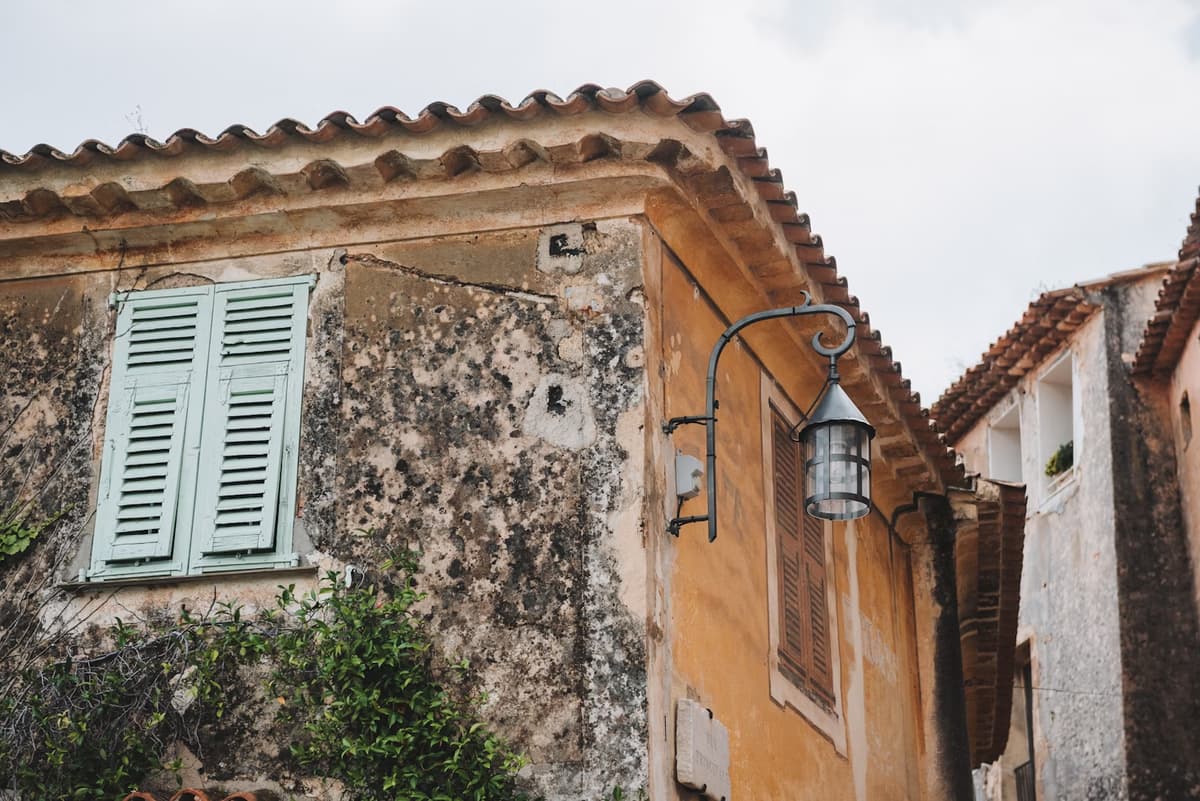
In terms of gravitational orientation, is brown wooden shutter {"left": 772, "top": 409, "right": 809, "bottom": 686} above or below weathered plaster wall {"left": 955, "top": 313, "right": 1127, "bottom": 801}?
below

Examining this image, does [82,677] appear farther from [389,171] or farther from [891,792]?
[891,792]

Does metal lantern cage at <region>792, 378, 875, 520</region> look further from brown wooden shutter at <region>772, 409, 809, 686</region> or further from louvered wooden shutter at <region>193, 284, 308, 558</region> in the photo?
louvered wooden shutter at <region>193, 284, 308, 558</region>

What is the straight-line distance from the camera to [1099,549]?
18812mm

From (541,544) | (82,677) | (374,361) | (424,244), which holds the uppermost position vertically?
(424,244)

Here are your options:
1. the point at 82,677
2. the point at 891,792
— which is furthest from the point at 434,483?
the point at 891,792

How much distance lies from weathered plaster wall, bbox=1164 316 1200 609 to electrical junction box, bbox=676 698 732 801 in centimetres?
1142

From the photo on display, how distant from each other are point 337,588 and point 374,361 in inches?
43.8

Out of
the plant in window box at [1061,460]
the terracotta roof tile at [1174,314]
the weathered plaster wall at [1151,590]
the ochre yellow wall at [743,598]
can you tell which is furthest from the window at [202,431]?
the plant in window box at [1061,460]

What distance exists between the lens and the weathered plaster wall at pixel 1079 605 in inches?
722

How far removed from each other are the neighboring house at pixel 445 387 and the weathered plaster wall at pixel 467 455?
0.04 ft

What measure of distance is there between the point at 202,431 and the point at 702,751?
269cm

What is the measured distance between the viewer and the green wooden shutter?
7.89 metres

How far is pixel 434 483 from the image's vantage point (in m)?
7.70

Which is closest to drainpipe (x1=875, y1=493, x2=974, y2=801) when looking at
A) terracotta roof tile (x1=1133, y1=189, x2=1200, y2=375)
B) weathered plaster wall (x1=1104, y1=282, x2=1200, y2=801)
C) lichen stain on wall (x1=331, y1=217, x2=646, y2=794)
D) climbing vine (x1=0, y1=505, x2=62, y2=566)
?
lichen stain on wall (x1=331, y1=217, x2=646, y2=794)
